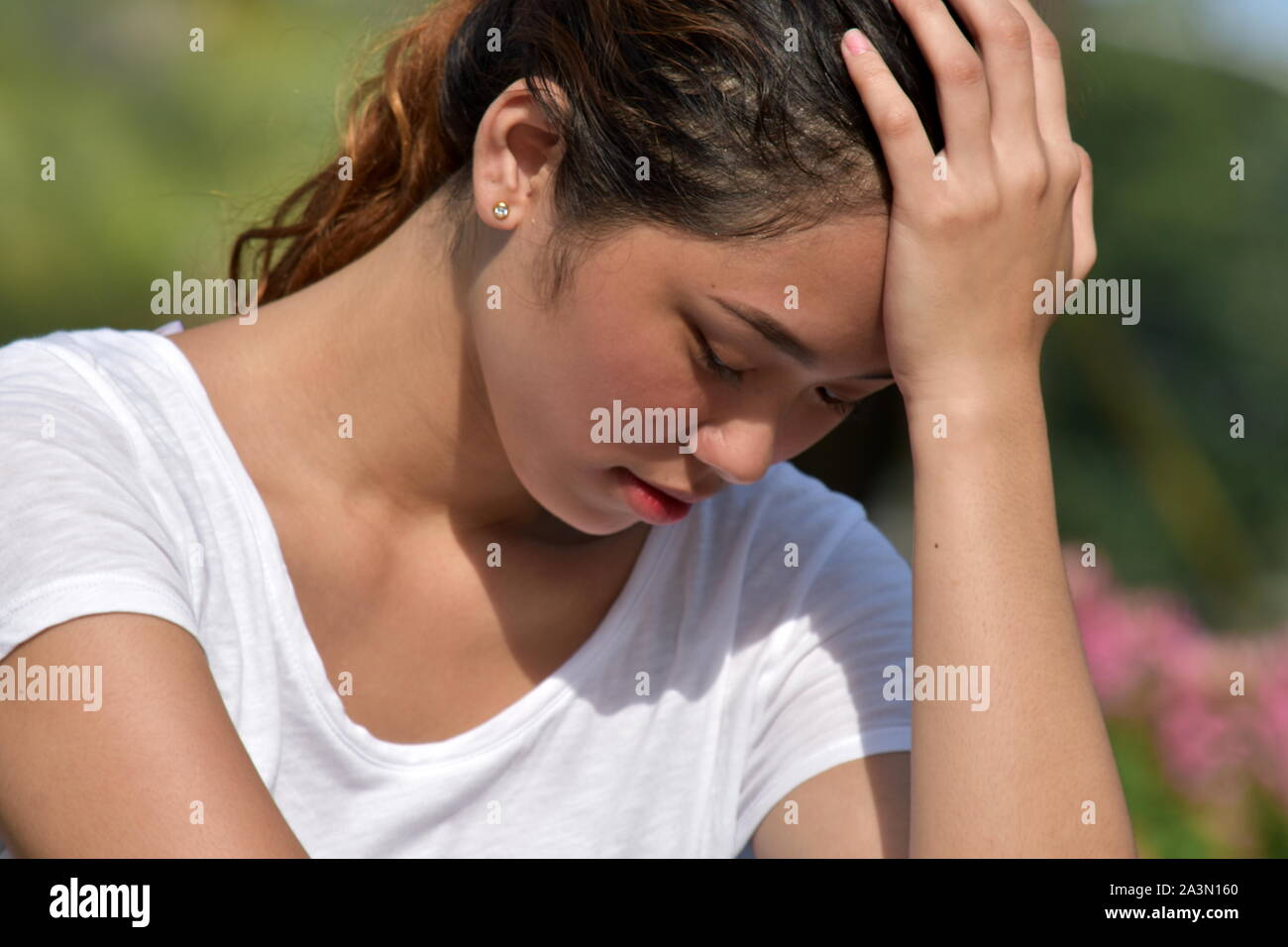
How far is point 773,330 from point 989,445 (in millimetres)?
333

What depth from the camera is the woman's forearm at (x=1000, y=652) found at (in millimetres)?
1612

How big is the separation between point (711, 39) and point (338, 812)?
106cm

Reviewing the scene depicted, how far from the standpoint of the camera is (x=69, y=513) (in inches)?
58.2

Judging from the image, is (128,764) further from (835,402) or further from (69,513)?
(835,402)

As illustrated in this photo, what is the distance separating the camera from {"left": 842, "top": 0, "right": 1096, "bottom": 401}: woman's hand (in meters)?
1.55

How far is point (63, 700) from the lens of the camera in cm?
137

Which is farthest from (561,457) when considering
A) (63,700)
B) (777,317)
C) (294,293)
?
(63,700)

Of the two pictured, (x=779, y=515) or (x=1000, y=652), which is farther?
(x=779, y=515)

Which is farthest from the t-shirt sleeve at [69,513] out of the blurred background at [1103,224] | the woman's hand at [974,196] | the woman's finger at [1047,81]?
the blurred background at [1103,224]

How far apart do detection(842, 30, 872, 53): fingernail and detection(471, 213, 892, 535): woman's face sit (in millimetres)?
186

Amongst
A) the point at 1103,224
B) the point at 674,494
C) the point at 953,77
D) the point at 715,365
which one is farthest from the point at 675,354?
the point at 1103,224
